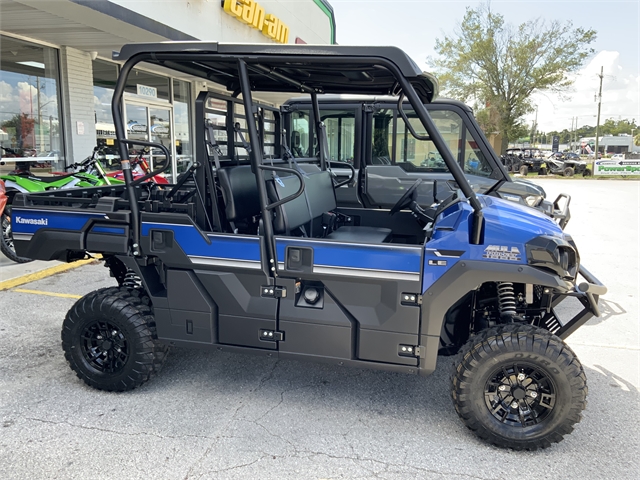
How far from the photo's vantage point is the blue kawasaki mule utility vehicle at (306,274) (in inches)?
108

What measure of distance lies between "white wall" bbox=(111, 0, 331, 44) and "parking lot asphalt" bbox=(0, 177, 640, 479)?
6089 mm

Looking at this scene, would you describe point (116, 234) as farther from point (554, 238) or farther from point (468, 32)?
point (468, 32)

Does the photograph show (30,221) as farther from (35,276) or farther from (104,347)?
(35,276)

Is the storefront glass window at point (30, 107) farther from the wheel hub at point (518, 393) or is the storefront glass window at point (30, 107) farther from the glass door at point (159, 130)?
the wheel hub at point (518, 393)

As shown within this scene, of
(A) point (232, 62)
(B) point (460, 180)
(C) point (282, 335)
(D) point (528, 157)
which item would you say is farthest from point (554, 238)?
(D) point (528, 157)

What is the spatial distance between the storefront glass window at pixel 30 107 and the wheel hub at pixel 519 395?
8222 millimetres

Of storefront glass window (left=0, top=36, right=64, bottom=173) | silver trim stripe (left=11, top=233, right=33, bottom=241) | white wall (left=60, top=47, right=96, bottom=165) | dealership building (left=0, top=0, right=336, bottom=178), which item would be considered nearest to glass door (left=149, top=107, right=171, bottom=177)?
dealership building (left=0, top=0, right=336, bottom=178)

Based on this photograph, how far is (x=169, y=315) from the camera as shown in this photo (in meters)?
3.24

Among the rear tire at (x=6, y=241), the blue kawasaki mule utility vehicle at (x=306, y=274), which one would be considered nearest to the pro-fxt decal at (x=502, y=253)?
the blue kawasaki mule utility vehicle at (x=306, y=274)

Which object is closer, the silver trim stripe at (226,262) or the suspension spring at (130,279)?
the silver trim stripe at (226,262)

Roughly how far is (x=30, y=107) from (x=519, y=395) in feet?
28.8

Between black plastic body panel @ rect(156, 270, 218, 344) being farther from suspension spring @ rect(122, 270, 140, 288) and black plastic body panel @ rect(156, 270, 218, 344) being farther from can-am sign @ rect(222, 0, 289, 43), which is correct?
can-am sign @ rect(222, 0, 289, 43)

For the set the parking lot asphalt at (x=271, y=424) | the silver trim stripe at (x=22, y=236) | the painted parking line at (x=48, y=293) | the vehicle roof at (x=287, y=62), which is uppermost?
the vehicle roof at (x=287, y=62)

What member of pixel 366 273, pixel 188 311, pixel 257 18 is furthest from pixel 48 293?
pixel 257 18
